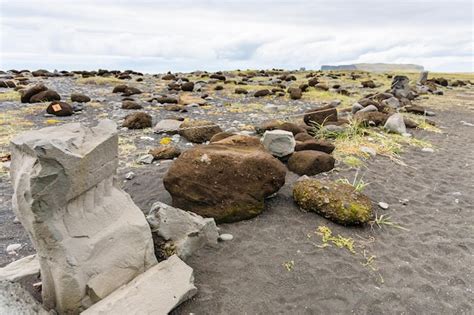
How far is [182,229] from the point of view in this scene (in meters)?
4.12

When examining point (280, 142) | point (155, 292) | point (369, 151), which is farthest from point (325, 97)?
point (155, 292)

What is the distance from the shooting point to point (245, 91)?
1753 centimetres

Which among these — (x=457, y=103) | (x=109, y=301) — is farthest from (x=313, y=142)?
(x=457, y=103)

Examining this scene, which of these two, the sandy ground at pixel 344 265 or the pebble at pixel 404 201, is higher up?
the pebble at pixel 404 201

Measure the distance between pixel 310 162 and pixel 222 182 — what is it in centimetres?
217

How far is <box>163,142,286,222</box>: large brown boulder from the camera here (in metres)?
4.82

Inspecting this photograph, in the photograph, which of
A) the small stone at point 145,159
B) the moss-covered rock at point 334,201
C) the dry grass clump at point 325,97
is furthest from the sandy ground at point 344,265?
the dry grass clump at point 325,97

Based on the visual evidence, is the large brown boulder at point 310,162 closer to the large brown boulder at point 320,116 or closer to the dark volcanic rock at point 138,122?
the large brown boulder at point 320,116

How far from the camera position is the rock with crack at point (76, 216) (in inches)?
112

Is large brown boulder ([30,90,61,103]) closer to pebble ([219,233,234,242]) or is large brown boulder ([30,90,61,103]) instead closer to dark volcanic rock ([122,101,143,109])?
dark volcanic rock ([122,101,143,109])

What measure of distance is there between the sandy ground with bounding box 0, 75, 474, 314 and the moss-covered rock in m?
0.12

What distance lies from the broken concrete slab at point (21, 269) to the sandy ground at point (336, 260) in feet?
1.37

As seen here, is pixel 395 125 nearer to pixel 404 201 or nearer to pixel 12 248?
pixel 404 201

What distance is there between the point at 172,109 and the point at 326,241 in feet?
29.5
